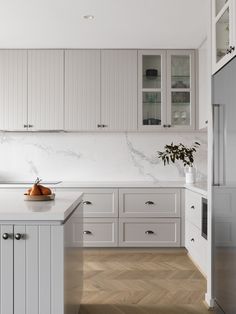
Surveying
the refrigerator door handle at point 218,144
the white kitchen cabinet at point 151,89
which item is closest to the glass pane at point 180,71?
the white kitchen cabinet at point 151,89

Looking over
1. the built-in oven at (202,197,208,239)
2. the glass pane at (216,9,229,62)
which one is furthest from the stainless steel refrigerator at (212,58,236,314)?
the built-in oven at (202,197,208,239)

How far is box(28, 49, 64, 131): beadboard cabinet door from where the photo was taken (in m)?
4.65

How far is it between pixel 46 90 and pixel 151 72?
1266mm

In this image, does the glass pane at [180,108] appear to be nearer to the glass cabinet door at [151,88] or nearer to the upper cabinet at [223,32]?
the glass cabinet door at [151,88]

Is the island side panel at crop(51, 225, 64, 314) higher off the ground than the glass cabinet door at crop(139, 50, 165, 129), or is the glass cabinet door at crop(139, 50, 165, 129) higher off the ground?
the glass cabinet door at crop(139, 50, 165, 129)

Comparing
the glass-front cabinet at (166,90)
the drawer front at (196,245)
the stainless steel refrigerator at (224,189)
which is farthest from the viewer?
the glass-front cabinet at (166,90)

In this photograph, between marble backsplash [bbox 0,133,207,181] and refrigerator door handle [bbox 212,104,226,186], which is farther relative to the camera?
marble backsplash [bbox 0,133,207,181]

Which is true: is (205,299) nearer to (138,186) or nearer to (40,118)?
(138,186)

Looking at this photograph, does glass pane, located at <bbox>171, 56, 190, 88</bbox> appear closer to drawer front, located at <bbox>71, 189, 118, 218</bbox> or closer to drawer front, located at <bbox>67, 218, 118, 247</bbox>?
drawer front, located at <bbox>71, 189, 118, 218</bbox>

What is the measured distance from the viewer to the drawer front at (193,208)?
359 cm

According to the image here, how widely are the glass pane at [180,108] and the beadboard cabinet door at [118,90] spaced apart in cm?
46

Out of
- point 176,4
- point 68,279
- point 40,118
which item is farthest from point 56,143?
point 68,279

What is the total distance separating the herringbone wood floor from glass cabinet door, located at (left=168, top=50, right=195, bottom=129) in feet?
5.00

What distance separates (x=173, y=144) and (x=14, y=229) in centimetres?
341
